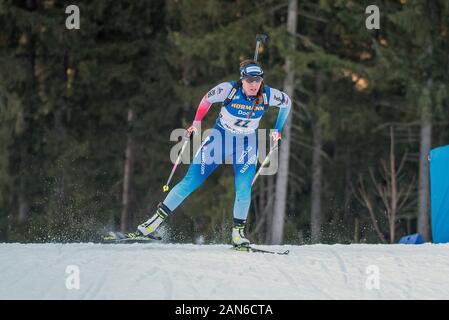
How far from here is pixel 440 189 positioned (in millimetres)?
10125

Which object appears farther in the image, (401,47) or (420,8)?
(401,47)

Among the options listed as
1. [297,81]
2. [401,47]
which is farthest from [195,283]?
[401,47]

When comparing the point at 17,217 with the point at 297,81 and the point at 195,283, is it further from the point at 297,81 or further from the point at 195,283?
the point at 195,283

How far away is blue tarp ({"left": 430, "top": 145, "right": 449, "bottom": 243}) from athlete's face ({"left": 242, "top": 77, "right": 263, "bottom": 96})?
116 inches

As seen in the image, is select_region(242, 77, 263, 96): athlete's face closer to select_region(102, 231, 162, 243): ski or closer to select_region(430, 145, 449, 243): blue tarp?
select_region(102, 231, 162, 243): ski

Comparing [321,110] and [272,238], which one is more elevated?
[321,110]

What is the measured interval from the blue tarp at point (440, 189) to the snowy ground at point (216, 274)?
5.70ft

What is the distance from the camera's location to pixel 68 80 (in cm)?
2283

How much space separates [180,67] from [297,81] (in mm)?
6740

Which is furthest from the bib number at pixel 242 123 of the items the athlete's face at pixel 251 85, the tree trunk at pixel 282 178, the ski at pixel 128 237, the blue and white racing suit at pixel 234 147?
the tree trunk at pixel 282 178

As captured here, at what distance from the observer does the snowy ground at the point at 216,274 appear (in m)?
6.19

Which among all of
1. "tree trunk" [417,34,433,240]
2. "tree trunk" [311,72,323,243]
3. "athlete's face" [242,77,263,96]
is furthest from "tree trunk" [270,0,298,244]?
"athlete's face" [242,77,263,96]

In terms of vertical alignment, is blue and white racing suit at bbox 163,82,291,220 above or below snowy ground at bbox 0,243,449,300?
above

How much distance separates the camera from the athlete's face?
327 inches
